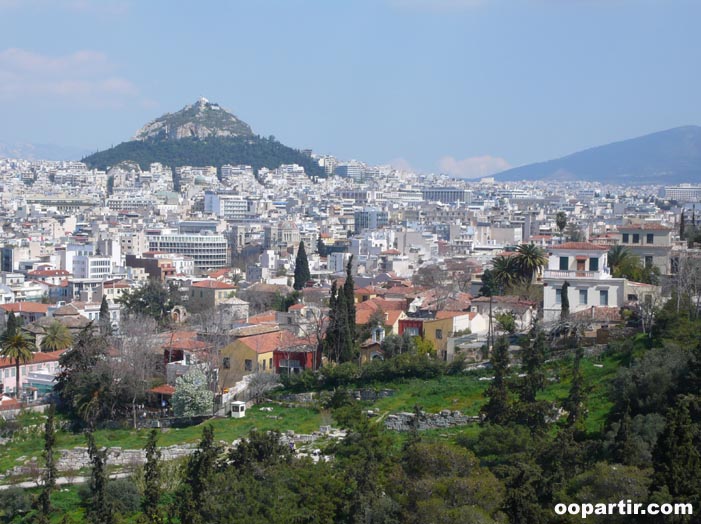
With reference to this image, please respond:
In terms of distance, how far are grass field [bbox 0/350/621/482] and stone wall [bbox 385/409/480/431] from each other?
0.33m

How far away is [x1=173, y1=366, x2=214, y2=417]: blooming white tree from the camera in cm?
2908

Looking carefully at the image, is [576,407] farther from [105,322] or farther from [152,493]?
[105,322]

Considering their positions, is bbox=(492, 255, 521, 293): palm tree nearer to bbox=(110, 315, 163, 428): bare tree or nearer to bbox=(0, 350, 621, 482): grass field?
bbox=(0, 350, 621, 482): grass field

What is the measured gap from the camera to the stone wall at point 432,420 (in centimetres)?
2489

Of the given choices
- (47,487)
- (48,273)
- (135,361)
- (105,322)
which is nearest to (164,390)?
(135,361)

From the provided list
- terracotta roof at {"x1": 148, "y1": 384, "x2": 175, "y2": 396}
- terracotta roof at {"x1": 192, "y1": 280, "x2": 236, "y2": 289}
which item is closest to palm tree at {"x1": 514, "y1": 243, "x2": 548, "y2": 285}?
terracotta roof at {"x1": 148, "y1": 384, "x2": 175, "y2": 396}

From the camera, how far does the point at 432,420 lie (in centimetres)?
2519

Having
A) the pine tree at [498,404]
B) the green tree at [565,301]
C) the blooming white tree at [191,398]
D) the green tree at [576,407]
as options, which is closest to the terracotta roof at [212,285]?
the blooming white tree at [191,398]

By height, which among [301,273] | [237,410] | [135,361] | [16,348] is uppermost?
[301,273]

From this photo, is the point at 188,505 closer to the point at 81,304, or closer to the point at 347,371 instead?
the point at 347,371

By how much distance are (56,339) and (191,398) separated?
1292 centimetres

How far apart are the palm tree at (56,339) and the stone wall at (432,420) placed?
58.8 ft

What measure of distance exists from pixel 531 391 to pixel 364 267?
49.0m

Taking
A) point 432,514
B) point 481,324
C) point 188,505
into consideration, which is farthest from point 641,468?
point 481,324
